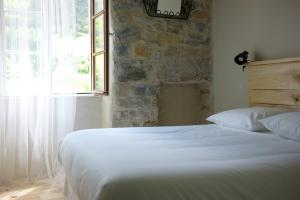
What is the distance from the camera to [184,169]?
1.49 meters

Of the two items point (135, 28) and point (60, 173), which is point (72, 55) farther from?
point (60, 173)

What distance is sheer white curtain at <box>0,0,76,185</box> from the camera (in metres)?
3.33

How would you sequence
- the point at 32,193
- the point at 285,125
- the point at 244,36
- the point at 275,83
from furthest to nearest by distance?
the point at 244,36 → the point at 32,193 → the point at 275,83 → the point at 285,125

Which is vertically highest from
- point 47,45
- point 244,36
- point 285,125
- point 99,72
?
point 244,36

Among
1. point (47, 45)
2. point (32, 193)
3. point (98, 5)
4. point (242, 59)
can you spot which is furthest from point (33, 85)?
point (242, 59)

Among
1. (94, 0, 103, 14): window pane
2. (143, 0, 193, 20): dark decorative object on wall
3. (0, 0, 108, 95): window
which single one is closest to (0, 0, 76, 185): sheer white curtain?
(0, 0, 108, 95): window

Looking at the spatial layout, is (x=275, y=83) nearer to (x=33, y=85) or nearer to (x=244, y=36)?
(x=244, y=36)

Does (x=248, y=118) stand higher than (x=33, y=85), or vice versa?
(x=33, y=85)

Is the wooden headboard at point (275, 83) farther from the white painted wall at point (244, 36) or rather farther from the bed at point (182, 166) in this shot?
the bed at point (182, 166)

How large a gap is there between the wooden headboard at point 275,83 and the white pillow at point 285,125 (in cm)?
40

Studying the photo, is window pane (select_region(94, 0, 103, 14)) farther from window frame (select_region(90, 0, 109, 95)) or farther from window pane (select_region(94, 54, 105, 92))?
window pane (select_region(94, 54, 105, 92))

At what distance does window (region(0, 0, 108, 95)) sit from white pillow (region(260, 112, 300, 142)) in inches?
76.0

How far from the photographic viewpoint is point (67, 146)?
2361mm

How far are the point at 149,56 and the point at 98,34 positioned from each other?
674mm
